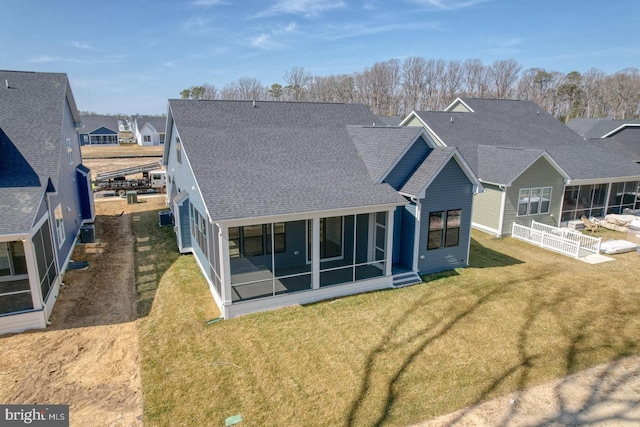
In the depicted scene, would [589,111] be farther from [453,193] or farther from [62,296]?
[62,296]

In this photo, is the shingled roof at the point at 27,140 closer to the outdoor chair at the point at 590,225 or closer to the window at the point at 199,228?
the window at the point at 199,228

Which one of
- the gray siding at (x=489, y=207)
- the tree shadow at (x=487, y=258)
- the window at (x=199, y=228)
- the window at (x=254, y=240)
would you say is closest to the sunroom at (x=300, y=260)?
the window at (x=254, y=240)

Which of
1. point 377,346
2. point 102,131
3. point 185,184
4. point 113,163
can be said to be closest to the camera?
point 377,346

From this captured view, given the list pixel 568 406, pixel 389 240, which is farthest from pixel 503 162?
pixel 568 406

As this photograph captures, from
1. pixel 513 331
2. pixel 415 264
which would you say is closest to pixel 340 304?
pixel 415 264

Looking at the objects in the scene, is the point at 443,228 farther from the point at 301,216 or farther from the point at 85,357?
the point at 85,357

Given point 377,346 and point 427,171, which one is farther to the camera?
point 427,171
